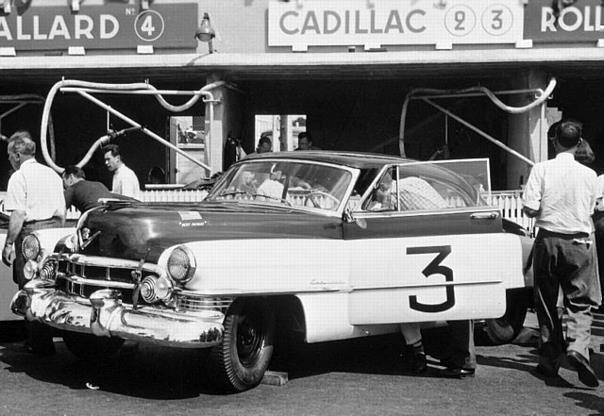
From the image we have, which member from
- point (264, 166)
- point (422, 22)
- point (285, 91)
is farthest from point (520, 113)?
point (264, 166)

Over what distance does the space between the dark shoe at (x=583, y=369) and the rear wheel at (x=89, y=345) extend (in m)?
3.37

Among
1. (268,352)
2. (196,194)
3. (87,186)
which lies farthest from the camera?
(196,194)

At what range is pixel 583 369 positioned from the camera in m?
6.07

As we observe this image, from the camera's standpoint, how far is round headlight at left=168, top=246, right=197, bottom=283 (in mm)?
5340

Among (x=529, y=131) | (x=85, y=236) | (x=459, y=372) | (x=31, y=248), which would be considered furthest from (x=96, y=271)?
(x=529, y=131)

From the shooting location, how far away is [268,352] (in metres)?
5.98

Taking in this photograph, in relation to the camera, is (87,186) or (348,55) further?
(348,55)

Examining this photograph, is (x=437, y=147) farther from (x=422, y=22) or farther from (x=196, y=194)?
(x=196, y=194)

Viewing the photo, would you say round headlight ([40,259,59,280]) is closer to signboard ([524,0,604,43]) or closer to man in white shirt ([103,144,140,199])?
man in white shirt ([103,144,140,199])

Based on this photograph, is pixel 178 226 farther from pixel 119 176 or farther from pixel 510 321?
pixel 119 176

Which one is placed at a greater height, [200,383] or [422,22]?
[422,22]

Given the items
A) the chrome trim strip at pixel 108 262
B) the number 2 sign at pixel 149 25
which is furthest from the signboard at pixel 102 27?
the chrome trim strip at pixel 108 262

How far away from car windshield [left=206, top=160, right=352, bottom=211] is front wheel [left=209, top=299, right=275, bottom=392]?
0.96 metres

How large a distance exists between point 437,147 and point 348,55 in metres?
4.29
